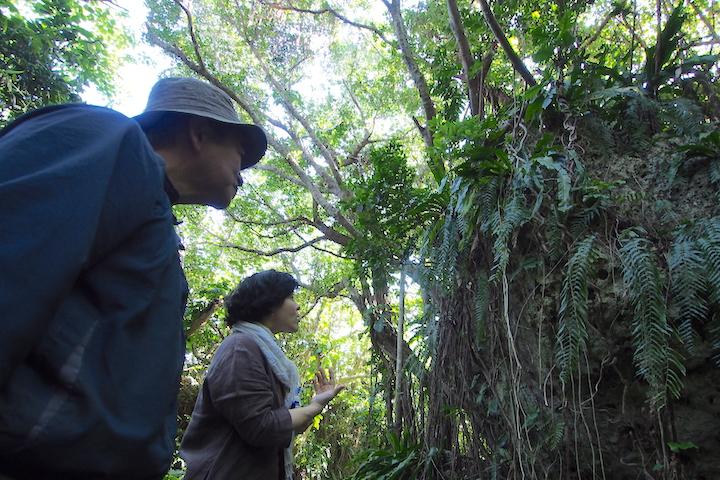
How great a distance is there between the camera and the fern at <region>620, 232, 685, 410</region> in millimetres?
1612

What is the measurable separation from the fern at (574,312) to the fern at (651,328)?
0.50ft

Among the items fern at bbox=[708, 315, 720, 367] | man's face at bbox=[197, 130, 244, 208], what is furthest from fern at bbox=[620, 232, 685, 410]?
man's face at bbox=[197, 130, 244, 208]

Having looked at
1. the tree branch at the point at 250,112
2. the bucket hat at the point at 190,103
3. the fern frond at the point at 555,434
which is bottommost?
the fern frond at the point at 555,434

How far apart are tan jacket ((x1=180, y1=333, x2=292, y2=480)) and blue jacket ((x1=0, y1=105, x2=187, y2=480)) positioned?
3.27 feet

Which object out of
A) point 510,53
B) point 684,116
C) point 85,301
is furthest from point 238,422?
point 510,53

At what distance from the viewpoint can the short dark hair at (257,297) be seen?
7.39 feet

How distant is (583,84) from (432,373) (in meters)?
1.90

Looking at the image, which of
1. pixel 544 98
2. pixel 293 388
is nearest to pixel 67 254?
pixel 293 388

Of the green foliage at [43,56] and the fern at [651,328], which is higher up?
the green foliage at [43,56]

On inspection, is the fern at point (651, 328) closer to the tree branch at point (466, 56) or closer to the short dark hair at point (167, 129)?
the short dark hair at point (167, 129)

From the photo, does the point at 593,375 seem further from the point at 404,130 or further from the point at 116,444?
the point at 404,130

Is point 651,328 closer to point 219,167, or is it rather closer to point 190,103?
point 219,167

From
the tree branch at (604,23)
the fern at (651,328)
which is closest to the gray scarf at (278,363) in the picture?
the fern at (651,328)

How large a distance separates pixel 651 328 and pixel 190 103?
174cm
